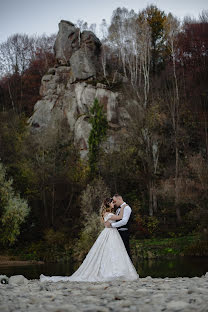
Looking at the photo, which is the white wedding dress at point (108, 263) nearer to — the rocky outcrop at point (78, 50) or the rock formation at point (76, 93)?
the rock formation at point (76, 93)

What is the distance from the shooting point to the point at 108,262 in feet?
34.0

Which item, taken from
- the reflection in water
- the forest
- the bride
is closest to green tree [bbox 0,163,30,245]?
the forest

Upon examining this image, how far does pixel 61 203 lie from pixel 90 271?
24.5m

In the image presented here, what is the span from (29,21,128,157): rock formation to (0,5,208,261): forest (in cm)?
155

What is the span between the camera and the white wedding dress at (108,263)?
33.2 feet

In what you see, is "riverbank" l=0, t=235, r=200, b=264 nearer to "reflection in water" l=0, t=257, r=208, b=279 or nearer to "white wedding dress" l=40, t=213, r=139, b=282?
"reflection in water" l=0, t=257, r=208, b=279

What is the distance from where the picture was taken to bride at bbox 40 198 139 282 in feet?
33.3

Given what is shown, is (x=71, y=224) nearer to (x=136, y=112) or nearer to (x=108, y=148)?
(x=108, y=148)

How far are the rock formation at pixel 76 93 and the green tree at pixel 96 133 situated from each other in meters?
1.22

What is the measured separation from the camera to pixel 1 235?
27.1 metres

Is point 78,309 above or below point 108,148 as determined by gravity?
below

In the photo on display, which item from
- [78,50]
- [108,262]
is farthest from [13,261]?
[78,50]

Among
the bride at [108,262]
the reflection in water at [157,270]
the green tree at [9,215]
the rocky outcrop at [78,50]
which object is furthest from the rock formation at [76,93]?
the bride at [108,262]

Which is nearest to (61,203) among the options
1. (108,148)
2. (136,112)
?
(108,148)
